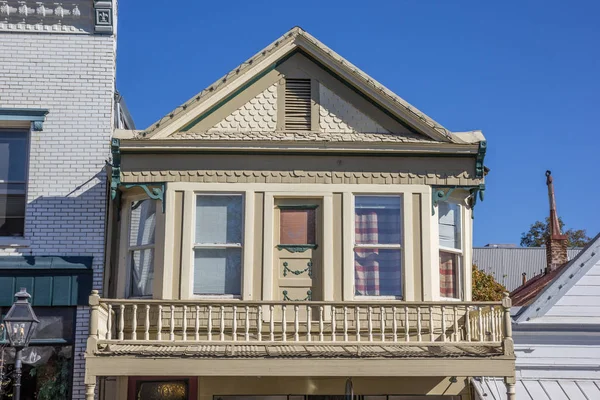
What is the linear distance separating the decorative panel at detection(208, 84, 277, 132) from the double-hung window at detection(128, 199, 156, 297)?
5.58 ft

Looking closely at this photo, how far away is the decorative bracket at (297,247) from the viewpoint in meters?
15.2

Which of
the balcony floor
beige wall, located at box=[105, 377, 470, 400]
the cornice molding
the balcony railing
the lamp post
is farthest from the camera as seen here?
the cornice molding

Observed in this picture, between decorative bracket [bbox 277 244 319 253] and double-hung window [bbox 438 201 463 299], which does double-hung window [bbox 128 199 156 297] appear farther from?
double-hung window [bbox 438 201 463 299]

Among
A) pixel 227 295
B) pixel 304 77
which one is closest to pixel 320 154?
pixel 304 77

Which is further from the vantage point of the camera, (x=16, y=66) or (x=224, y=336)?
(x=16, y=66)

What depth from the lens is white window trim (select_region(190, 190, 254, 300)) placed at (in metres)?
14.9

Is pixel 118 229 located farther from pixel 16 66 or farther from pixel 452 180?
pixel 452 180

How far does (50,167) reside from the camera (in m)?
15.8

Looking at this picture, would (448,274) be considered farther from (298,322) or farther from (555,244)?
(555,244)

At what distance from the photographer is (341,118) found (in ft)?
51.8

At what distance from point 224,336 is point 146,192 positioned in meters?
2.68

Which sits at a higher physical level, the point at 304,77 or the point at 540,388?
the point at 304,77

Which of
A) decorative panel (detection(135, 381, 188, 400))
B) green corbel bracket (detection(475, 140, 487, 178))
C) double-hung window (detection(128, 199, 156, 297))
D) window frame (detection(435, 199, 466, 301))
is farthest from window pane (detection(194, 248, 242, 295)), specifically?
green corbel bracket (detection(475, 140, 487, 178))

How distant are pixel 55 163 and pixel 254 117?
11.1 ft
